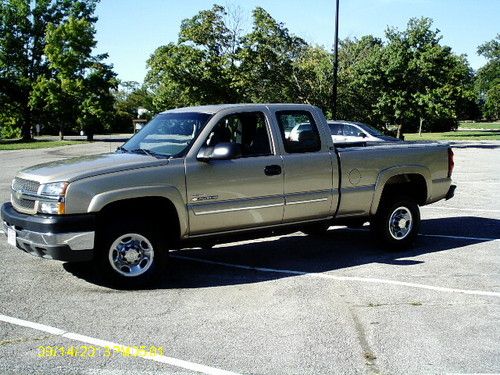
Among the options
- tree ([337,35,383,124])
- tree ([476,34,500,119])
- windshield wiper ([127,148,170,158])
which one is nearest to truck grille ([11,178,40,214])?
windshield wiper ([127,148,170,158])

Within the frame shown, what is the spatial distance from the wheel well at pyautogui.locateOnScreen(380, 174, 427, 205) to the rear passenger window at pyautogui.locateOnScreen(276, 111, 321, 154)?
1.36m

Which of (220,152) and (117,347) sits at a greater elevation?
(220,152)

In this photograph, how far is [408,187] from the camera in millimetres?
7539

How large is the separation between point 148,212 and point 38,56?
5180 centimetres

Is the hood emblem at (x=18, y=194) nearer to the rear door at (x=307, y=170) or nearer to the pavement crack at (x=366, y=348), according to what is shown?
the rear door at (x=307, y=170)

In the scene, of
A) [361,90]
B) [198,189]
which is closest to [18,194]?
[198,189]

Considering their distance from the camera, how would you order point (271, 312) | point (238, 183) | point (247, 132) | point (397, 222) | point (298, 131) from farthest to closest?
point (397, 222) < point (298, 131) < point (247, 132) < point (238, 183) < point (271, 312)

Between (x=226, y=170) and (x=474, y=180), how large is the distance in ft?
39.9

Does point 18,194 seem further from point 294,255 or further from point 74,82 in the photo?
point 74,82

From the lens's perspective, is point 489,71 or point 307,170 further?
point 489,71

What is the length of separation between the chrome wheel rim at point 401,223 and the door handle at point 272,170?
207 cm

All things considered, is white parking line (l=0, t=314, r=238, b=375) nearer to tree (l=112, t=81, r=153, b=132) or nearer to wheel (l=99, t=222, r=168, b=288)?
wheel (l=99, t=222, r=168, b=288)

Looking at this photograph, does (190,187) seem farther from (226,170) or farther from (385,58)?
(385,58)

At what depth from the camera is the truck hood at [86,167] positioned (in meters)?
5.22
